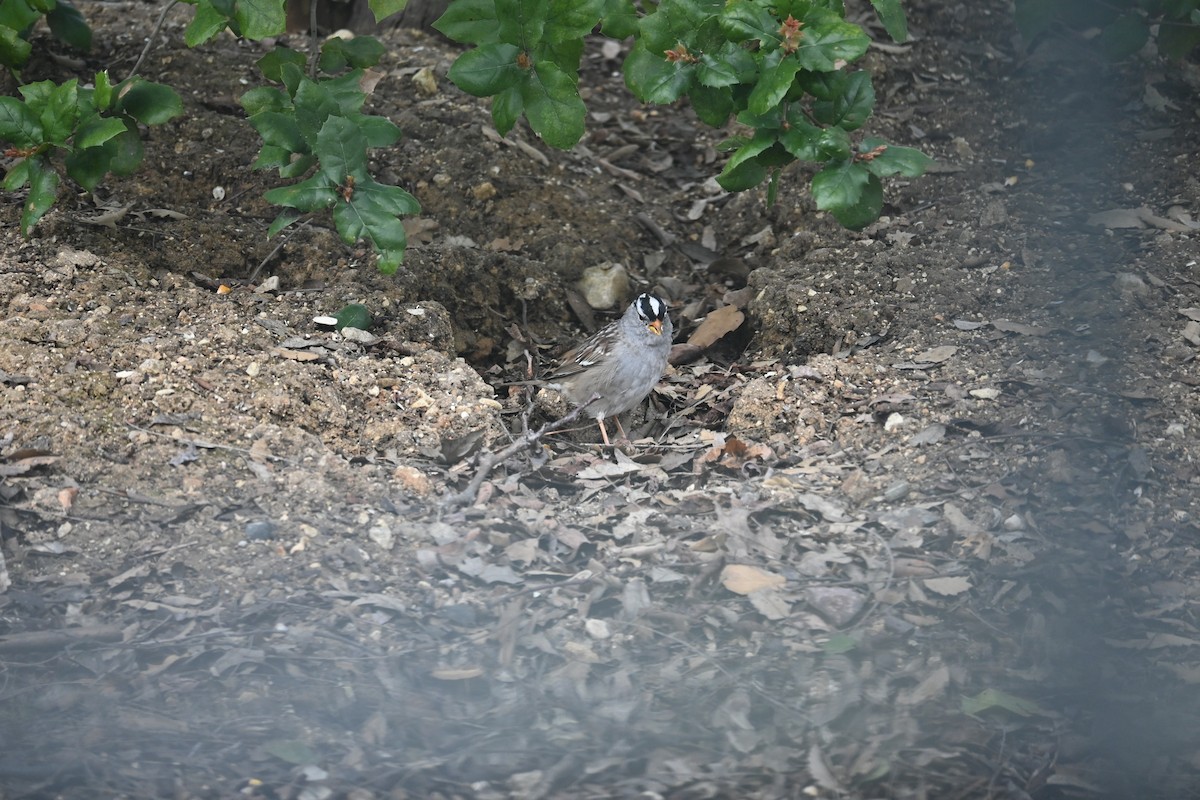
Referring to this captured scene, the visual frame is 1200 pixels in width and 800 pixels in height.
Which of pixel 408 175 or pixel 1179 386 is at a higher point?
pixel 408 175

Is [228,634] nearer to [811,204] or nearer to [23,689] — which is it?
[23,689]

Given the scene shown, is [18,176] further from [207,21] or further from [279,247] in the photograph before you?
[279,247]

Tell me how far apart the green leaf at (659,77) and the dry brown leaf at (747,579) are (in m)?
1.60

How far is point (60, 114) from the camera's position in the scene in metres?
4.41

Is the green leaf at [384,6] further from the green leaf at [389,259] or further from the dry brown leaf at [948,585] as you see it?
the dry brown leaf at [948,585]

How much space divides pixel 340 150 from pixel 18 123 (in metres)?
1.23

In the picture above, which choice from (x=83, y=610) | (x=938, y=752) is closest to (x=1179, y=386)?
(x=938, y=752)

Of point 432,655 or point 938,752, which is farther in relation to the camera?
point 432,655

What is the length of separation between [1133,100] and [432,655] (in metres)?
5.00

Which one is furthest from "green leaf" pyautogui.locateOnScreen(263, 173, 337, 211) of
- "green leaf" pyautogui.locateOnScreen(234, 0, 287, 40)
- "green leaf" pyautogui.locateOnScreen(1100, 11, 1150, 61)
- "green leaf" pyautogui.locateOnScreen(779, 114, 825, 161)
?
"green leaf" pyautogui.locateOnScreen(1100, 11, 1150, 61)

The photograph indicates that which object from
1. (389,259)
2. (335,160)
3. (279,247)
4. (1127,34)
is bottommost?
(279,247)

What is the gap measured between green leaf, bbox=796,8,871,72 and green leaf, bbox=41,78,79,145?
8.68ft

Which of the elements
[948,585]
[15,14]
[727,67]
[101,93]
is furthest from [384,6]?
[948,585]

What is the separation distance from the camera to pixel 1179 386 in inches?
171
